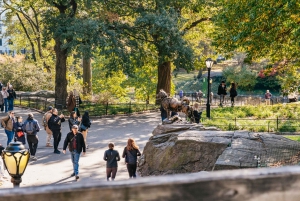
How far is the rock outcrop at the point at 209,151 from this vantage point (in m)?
11.0

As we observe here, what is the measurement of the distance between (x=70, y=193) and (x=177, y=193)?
0.49 meters

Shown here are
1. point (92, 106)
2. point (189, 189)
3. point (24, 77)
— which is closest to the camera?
point (189, 189)

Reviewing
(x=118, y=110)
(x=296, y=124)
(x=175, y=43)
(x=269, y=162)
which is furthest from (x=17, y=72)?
(x=269, y=162)

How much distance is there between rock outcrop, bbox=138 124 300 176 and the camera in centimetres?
1098

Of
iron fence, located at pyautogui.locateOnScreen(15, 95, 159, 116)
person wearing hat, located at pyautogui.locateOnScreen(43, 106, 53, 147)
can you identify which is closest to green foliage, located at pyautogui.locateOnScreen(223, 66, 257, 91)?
iron fence, located at pyautogui.locateOnScreen(15, 95, 159, 116)

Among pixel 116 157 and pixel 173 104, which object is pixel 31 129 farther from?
pixel 173 104

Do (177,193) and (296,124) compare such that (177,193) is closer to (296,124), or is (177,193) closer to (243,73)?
(296,124)

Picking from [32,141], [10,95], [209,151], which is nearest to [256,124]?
[209,151]

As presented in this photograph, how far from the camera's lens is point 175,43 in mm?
25797

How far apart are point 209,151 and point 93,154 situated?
17.2 ft

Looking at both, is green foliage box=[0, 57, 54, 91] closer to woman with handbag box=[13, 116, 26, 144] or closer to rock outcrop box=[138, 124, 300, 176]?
woman with handbag box=[13, 116, 26, 144]

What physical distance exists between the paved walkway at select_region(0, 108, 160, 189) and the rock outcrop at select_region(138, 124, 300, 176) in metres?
1.19

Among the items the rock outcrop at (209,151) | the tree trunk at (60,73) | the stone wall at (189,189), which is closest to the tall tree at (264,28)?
the rock outcrop at (209,151)

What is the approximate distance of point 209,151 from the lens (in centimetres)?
1243
